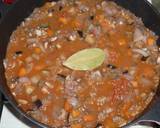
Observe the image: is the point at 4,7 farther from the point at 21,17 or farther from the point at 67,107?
the point at 67,107

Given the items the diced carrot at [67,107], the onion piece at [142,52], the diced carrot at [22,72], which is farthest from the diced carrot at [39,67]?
the onion piece at [142,52]

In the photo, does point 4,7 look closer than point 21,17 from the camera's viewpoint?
Yes

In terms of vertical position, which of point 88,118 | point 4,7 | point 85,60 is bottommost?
point 88,118

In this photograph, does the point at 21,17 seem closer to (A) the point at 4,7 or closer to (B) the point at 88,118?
(A) the point at 4,7

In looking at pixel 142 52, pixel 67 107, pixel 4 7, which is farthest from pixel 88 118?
pixel 4 7

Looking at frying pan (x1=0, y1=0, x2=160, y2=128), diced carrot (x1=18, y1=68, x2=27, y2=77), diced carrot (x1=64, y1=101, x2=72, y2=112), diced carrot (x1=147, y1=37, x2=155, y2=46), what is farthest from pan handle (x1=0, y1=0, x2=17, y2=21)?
diced carrot (x1=147, y1=37, x2=155, y2=46)

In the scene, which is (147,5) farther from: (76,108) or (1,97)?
(1,97)

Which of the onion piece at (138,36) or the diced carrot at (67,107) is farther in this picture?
the onion piece at (138,36)

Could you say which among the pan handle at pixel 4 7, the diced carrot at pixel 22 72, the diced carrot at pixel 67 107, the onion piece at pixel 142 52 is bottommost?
the diced carrot at pixel 67 107

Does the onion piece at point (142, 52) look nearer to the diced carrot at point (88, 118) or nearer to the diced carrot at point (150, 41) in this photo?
the diced carrot at point (150, 41)

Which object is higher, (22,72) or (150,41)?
(150,41)
